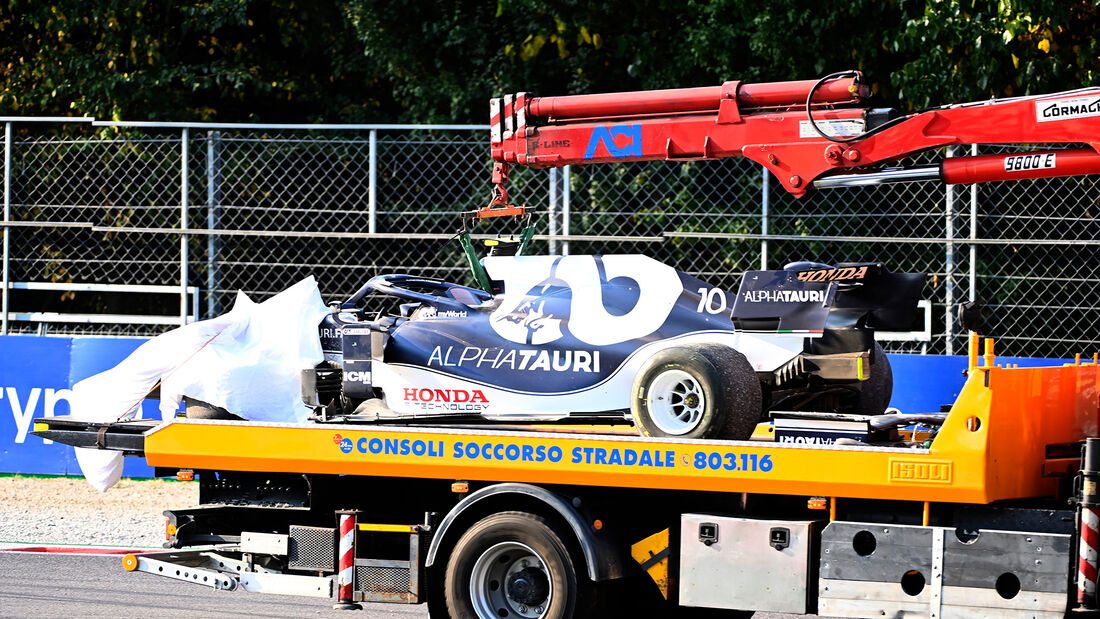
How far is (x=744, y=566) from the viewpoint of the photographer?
22.5 feet

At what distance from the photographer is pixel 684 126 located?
8.27 metres

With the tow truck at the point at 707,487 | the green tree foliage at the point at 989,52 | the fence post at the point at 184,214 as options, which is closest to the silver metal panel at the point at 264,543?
the tow truck at the point at 707,487

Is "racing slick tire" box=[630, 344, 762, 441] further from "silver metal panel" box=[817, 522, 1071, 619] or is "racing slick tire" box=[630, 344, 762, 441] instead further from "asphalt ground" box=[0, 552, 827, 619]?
"asphalt ground" box=[0, 552, 827, 619]

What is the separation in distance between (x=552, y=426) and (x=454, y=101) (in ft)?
30.8

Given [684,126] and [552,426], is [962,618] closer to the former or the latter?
[552,426]

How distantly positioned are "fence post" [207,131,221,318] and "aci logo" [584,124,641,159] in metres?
5.92

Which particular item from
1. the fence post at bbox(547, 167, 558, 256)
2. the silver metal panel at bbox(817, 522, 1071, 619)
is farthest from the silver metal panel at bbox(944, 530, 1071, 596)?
the fence post at bbox(547, 167, 558, 256)

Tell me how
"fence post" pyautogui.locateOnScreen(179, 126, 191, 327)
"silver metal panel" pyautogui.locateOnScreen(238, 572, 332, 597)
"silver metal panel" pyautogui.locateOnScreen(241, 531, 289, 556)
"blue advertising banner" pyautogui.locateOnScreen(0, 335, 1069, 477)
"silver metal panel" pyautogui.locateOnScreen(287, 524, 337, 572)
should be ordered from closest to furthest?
"silver metal panel" pyautogui.locateOnScreen(238, 572, 332, 597) < "silver metal panel" pyautogui.locateOnScreen(287, 524, 337, 572) < "silver metal panel" pyautogui.locateOnScreen(241, 531, 289, 556) < "blue advertising banner" pyautogui.locateOnScreen(0, 335, 1069, 477) < "fence post" pyautogui.locateOnScreen(179, 126, 191, 327)

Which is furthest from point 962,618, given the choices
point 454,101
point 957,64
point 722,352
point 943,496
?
point 454,101

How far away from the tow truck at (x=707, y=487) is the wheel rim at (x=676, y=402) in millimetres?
435

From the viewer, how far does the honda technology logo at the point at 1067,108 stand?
23.6ft

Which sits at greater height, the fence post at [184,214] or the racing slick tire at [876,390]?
the fence post at [184,214]

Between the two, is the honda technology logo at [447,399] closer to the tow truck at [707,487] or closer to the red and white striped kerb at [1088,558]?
the tow truck at [707,487]

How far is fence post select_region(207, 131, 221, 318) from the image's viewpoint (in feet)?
44.6
